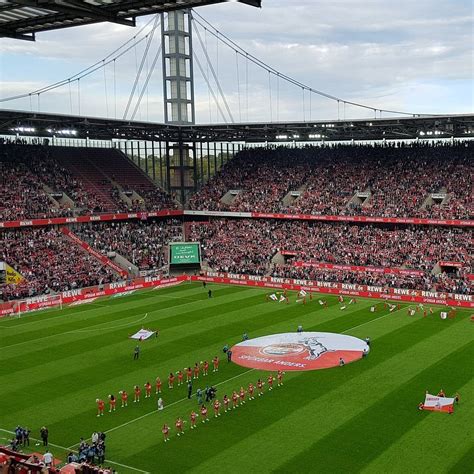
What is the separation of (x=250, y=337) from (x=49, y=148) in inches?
1905

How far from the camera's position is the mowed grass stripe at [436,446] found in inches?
934

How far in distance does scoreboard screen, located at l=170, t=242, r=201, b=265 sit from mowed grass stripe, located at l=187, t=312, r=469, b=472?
3514 cm

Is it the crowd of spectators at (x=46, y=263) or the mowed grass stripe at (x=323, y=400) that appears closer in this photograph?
the mowed grass stripe at (x=323, y=400)

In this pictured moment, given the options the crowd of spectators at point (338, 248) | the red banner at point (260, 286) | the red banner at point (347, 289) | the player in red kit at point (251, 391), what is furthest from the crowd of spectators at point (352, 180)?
the player in red kit at point (251, 391)

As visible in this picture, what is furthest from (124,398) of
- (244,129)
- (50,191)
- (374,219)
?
(244,129)

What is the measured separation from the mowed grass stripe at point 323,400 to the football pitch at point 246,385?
8cm

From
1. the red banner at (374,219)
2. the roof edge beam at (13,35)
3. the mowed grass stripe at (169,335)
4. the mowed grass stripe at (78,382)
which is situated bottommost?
the mowed grass stripe at (169,335)

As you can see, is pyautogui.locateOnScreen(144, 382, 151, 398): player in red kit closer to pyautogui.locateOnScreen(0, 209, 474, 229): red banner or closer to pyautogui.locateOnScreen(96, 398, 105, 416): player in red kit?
pyautogui.locateOnScreen(96, 398, 105, 416): player in red kit

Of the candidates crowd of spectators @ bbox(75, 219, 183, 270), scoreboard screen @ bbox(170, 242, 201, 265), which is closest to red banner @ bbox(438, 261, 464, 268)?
scoreboard screen @ bbox(170, 242, 201, 265)

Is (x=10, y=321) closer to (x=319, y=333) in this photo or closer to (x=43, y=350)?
(x=43, y=350)

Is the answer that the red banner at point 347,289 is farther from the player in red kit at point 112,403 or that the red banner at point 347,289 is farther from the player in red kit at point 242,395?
the player in red kit at point 112,403

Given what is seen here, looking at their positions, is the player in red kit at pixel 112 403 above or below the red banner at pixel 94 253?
below

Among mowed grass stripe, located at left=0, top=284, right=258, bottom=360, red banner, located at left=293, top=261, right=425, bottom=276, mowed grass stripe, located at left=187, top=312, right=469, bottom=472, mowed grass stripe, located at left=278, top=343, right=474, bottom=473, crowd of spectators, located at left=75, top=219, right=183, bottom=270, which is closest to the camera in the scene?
mowed grass stripe, located at left=278, top=343, right=474, bottom=473

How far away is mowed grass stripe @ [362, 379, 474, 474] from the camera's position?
2372 cm
